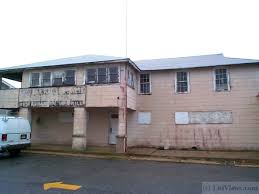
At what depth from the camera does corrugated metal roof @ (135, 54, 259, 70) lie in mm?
16047

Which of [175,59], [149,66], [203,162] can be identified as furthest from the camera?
[175,59]

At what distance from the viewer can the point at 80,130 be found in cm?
1528

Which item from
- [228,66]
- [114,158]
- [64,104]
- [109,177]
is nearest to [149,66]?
[228,66]

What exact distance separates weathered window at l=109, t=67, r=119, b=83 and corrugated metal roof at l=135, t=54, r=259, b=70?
3113mm

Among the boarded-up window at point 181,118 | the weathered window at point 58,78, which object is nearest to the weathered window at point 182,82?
the boarded-up window at point 181,118

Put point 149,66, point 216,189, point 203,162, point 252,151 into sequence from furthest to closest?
point 149,66, point 252,151, point 203,162, point 216,189

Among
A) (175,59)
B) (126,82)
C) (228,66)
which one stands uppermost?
(175,59)

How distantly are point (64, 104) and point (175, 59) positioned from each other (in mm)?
9492

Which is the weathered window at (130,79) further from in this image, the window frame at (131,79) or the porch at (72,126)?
the porch at (72,126)

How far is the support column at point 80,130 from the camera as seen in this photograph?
595 inches

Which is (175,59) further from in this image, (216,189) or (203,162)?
(216,189)

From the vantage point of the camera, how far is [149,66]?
18.1 meters

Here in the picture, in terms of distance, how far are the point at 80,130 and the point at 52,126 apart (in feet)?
15.2

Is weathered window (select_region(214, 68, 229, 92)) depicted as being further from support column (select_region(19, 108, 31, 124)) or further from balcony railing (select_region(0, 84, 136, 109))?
support column (select_region(19, 108, 31, 124))
